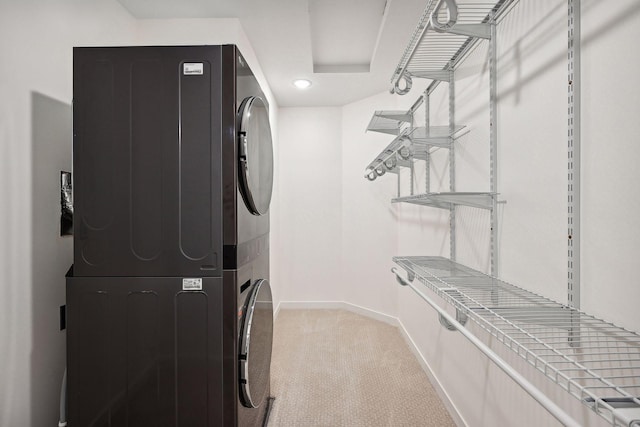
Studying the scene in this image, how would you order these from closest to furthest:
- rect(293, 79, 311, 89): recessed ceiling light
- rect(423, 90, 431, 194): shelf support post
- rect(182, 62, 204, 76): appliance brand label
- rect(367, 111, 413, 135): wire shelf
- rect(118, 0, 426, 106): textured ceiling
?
1. rect(182, 62, 204, 76): appliance brand label
2. rect(118, 0, 426, 106): textured ceiling
3. rect(423, 90, 431, 194): shelf support post
4. rect(367, 111, 413, 135): wire shelf
5. rect(293, 79, 311, 89): recessed ceiling light

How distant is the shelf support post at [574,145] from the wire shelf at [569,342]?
0.10 m

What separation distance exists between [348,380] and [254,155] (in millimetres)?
1803

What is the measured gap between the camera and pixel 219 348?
1318 mm

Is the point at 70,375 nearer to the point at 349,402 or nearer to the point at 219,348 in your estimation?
the point at 219,348

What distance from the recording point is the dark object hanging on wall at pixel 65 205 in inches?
63.9

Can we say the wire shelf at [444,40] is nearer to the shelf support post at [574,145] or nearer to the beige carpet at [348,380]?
the shelf support post at [574,145]

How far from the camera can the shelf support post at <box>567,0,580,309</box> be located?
3.35 feet

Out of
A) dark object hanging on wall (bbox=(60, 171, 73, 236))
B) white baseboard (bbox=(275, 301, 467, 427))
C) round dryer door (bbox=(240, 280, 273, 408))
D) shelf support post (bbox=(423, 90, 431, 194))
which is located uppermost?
shelf support post (bbox=(423, 90, 431, 194))

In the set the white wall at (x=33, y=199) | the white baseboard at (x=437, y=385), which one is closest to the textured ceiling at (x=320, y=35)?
the white wall at (x=33, y=199)

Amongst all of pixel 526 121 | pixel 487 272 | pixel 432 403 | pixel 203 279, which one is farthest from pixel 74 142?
pixel 432 403

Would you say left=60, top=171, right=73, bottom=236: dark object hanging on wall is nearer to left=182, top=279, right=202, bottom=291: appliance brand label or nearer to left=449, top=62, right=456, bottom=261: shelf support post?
left=182, top=279, right=202, bottom=291: appliance brand label

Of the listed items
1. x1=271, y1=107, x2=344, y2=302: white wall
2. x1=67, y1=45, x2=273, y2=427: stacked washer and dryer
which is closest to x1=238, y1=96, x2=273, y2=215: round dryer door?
x1=67, y1=45, x2=273, y2=427: stacked washer and dryer

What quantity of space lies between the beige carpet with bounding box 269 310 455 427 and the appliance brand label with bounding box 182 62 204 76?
1838mm

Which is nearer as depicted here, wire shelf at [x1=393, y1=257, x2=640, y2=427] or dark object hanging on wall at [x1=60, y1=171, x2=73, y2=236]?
wire shelf at [x1=393, y1=257, x2=640, y2=427]
